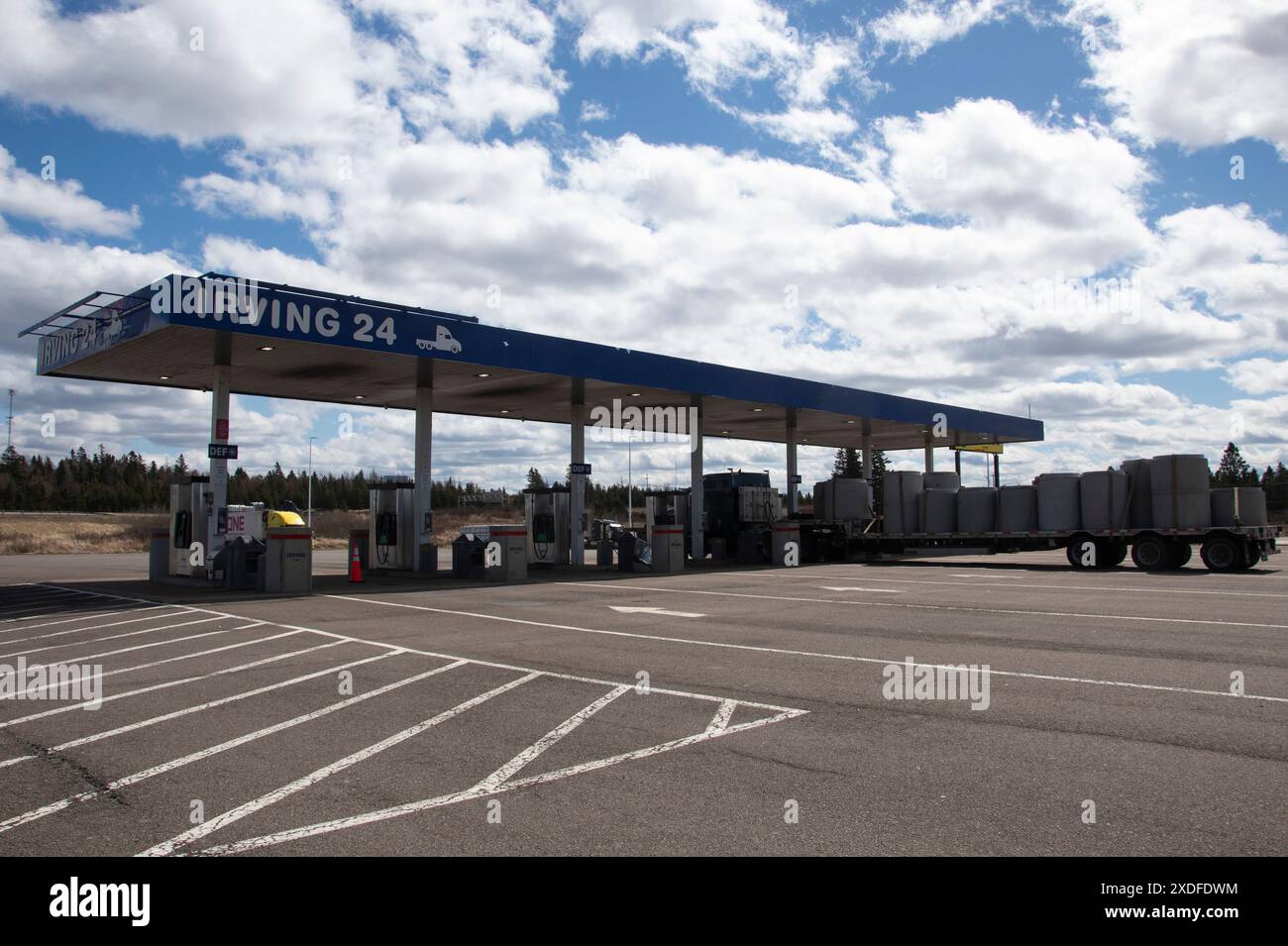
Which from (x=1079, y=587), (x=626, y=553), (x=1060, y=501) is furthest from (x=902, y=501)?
(x=1079, y=587)

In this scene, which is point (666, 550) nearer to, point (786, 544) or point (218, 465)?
point (786, 544)

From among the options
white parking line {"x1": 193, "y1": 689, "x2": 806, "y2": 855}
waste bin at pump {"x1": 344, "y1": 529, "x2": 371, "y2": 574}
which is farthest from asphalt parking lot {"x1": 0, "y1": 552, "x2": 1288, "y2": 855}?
waste bin at pump {"x1": 344, "y1": 529, "x2": 371, "y2": 574}

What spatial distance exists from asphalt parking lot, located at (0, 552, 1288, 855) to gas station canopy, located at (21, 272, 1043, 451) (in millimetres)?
6940

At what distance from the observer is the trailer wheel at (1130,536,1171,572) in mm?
24656

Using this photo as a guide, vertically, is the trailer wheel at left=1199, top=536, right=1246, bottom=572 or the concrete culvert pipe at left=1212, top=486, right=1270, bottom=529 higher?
the concrete culvert pipe at left=1212, top=486, right=1270, bottom=529

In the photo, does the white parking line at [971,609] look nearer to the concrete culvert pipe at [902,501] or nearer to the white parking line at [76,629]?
the white parking line at [76,629]

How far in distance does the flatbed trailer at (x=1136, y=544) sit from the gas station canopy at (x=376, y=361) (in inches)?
260

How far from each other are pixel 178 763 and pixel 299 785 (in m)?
1.19

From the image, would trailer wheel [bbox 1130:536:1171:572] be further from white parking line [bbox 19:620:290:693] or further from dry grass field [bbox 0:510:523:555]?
dry grass field [bbox 0:510:523:555]

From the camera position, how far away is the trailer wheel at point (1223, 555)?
921 inches

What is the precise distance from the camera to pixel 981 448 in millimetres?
47438
